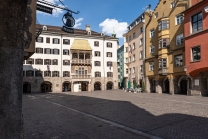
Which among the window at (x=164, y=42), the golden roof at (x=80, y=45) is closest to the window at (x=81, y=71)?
the golden roof at (x=80, y=45)

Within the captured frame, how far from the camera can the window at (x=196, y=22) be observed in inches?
934

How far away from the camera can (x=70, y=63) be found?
47781 millimetres

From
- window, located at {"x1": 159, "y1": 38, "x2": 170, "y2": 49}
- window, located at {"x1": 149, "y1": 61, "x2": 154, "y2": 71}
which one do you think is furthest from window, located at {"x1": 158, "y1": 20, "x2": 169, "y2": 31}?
window, located at {"x1": 149, "y1": 61, "x2": 154, "y2": 71}

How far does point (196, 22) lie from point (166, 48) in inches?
310

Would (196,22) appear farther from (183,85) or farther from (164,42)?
(183,85)

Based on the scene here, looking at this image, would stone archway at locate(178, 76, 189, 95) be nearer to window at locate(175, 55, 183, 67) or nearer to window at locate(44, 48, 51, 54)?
window at locate(175, 55, 183, 67)

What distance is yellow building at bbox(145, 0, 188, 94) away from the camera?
96.0ft

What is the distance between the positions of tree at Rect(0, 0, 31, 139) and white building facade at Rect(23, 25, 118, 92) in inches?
1731

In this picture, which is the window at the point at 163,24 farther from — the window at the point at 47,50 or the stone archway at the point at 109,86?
the window at the point at 47,50

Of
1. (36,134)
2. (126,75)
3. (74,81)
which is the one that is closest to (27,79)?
(74,81)

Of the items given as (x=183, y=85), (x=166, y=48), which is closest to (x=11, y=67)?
(x=166, y=48)

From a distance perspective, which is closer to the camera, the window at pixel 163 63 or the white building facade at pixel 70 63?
the window at pixel 163 63

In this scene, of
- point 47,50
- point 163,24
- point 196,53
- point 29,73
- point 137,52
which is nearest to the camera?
point 196,53

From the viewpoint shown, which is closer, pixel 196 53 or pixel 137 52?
pixel 196 53
